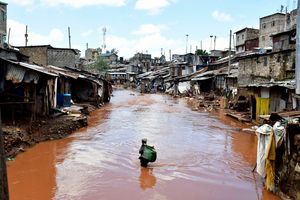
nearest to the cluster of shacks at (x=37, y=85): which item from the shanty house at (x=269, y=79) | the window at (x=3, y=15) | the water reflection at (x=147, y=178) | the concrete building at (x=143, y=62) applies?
the window at (x=3, y=15)

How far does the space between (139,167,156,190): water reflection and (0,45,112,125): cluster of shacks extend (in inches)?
251

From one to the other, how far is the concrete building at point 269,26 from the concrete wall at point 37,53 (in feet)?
98.0

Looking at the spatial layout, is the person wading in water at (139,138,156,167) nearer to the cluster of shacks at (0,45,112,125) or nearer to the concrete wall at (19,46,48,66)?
the cluster of shacks at (0,45,112,125)

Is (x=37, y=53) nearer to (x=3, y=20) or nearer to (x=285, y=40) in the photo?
(x=3, y=20)

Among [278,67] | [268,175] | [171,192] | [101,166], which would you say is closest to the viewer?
[268,175]

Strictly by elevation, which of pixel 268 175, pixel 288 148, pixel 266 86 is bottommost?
pixel 268 175

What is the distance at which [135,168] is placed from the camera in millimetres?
11758

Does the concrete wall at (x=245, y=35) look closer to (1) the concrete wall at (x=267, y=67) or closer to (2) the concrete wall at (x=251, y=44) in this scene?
(2) the concrete wall at (x=251, y=44)

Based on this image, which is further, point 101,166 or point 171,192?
point 101,166

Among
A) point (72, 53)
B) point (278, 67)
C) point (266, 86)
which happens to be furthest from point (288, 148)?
point (72, 53)

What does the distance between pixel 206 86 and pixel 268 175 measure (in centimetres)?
3683

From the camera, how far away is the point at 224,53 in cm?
5862

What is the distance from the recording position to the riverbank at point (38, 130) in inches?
500

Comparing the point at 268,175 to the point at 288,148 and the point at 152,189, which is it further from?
the point at 152,189
